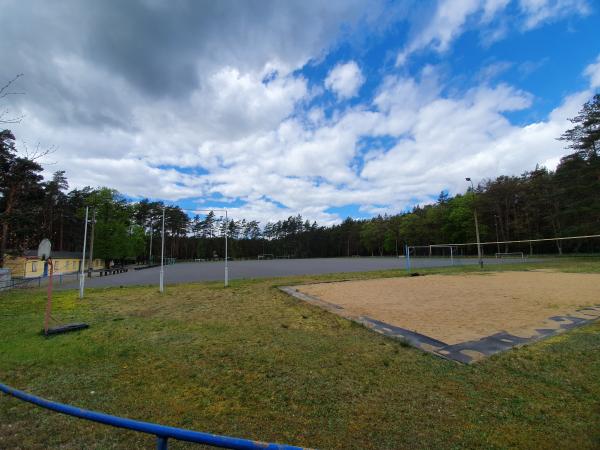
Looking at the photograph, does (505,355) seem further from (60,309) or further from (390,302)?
(60,309)

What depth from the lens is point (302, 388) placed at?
3754mm

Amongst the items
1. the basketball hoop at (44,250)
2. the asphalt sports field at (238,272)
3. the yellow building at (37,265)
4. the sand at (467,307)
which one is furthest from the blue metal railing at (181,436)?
the yellow building at (37,265)

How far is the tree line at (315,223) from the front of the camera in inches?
249

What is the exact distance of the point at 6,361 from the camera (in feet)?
15.8

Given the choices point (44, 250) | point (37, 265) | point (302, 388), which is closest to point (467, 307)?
point (302, 388)

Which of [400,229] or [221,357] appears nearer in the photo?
[221,357]

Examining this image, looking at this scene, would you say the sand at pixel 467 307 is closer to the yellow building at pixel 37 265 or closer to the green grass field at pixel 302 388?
the green grass field at pixel 302 388

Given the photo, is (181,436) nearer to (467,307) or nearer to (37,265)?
(467,307)

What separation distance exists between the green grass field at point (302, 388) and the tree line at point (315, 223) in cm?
211

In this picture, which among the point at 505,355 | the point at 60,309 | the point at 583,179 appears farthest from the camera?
the point at 583,179

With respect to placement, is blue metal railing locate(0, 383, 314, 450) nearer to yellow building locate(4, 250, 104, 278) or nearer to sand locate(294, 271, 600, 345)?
sand locate(294, 271, 600, 345)

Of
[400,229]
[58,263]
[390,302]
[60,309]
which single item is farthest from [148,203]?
[390,302]

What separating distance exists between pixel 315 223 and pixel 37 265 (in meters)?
88.7

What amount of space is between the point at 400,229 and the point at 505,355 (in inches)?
2857
